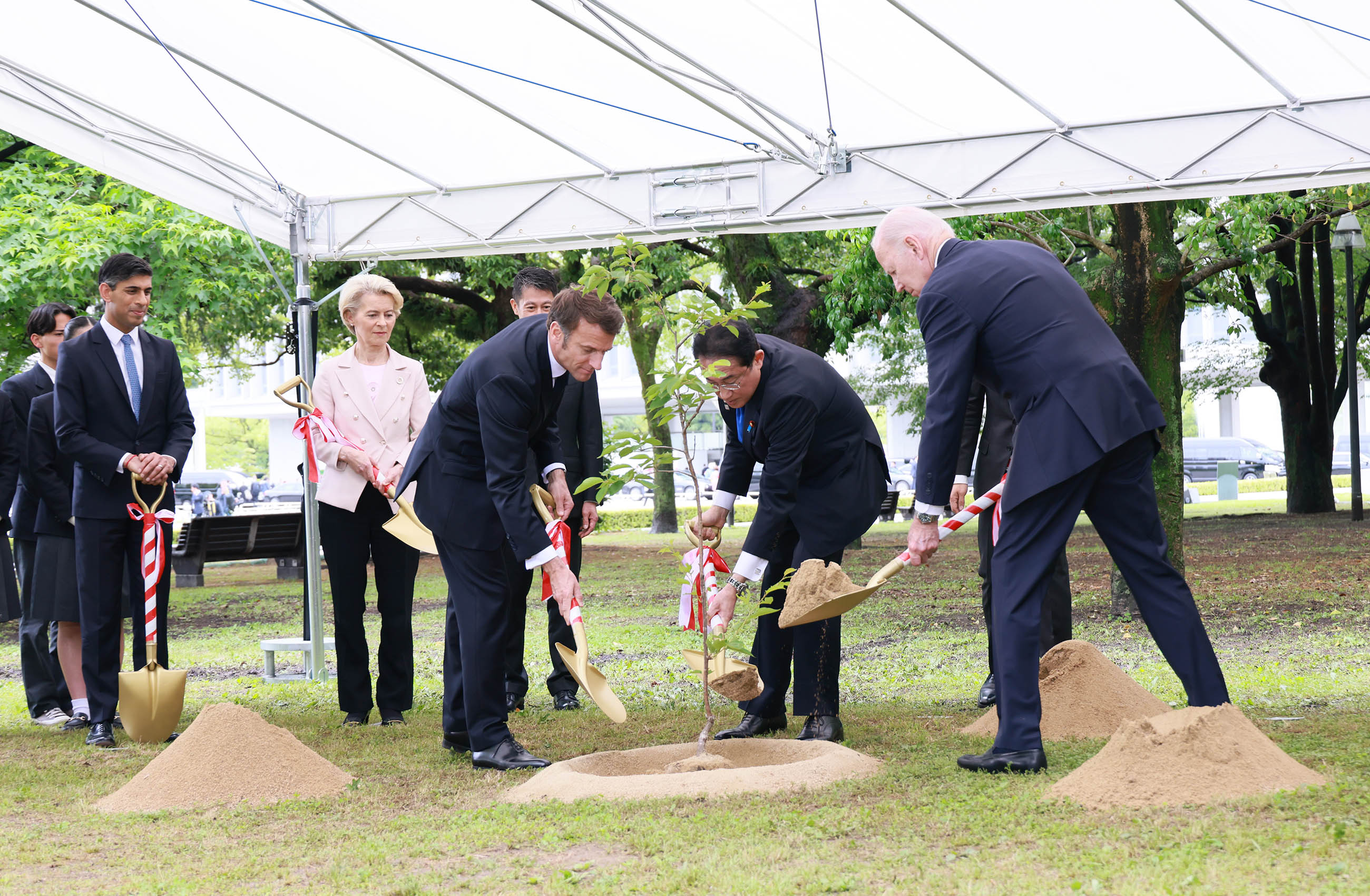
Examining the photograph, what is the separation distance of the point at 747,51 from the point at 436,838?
4385 mm

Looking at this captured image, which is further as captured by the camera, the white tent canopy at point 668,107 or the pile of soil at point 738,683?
the white tent canopy at point 668,107

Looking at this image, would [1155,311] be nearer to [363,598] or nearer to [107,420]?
[363,598]

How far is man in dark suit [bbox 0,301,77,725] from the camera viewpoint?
593 cm

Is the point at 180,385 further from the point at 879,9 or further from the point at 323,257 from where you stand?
the point at 879,9

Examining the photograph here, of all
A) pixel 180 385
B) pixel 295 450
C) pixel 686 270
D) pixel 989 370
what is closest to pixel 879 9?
pixel 989 370

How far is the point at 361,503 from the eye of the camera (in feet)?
18.2

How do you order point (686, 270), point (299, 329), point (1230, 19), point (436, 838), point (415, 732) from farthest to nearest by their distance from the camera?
point (686, 270)
point (299, 329)
point (1230, 19)
point (415, 732)
point (436, 838)

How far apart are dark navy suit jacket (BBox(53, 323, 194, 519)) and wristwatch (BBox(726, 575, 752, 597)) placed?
2.57 meters

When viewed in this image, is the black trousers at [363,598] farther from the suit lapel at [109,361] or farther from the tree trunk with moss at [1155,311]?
the tree trunk with moss at [1155,311]

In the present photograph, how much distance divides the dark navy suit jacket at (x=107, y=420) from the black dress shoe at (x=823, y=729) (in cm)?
290

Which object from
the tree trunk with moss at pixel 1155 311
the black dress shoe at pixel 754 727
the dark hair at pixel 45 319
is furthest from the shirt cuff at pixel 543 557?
the tree trunk with moss at pixel 1155 311

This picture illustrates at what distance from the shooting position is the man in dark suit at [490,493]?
4203 mm

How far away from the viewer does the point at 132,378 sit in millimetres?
5559

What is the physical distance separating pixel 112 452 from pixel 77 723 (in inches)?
52.1
